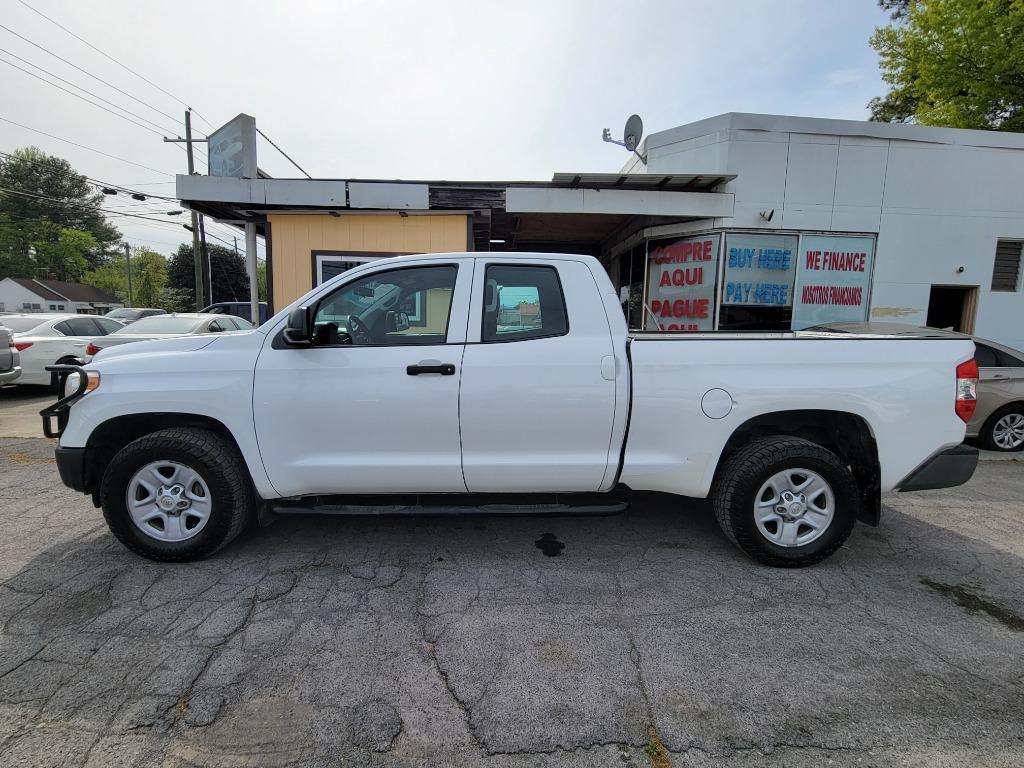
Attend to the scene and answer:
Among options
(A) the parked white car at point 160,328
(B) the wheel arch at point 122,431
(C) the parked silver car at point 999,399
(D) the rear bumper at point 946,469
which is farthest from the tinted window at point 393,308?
(C) the parked silver car at point 999,399

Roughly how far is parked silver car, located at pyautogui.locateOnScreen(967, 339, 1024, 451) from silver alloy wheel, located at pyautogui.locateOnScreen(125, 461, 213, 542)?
833 centimetres

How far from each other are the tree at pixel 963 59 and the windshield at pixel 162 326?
18.8 metres

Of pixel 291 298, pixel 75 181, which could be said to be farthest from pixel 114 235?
pixel 291 298

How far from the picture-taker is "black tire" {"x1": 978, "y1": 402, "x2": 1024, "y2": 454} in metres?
6.52

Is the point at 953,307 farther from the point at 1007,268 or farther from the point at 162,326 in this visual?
the point at 162,326

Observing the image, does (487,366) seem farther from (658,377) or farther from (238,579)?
(238,579)

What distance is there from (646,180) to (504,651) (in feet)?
24.9

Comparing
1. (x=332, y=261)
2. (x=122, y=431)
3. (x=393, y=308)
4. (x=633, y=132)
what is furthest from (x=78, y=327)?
(x=633, y=132)

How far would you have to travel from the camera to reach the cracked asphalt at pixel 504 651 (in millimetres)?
1992

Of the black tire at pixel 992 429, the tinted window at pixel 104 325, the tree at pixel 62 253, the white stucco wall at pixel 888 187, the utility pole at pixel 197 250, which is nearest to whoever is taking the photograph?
the black tire at pixel 992 429

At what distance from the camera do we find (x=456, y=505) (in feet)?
11.1

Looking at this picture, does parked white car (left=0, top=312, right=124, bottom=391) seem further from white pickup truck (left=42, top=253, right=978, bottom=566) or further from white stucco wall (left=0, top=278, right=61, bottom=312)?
white stucco wall (left=0, top=278, right=61, bottom=312)

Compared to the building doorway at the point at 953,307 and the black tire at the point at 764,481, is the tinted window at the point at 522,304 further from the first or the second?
the building doorway at the point at 953,307

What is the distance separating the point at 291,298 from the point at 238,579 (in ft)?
20.1
